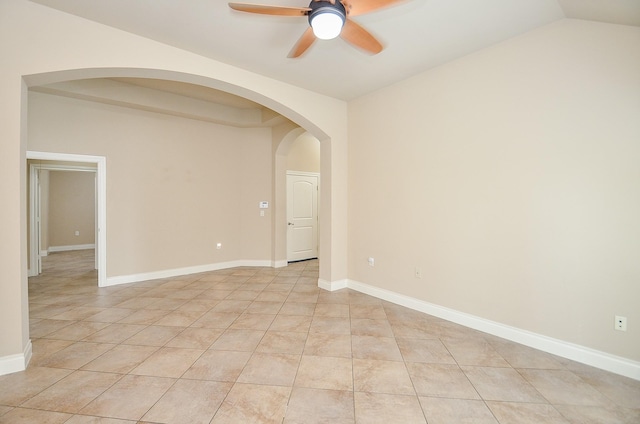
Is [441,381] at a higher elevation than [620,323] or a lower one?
lower

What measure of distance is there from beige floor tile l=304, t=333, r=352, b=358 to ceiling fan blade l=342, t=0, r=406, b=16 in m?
2.74

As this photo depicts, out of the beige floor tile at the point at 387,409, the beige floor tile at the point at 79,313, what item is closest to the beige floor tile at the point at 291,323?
the beige floor tile at the point at 387,409

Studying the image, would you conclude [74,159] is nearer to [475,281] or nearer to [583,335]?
[475,281]

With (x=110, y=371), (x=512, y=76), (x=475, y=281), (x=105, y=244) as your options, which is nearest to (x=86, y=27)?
(x=110, y=371)

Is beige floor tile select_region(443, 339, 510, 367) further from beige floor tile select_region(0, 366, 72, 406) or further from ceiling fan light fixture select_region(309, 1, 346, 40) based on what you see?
beige floor tile select_region(0, 366, 72, 406)

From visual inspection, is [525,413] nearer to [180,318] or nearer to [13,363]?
[180,318]

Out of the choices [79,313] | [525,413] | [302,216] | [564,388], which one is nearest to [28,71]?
[79,313]

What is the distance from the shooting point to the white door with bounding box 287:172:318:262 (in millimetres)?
6309

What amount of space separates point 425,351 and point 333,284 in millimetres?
1954

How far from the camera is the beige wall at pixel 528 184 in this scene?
2176mm

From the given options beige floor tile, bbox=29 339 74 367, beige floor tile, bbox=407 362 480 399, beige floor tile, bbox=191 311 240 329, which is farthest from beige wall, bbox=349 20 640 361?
beige floor tile, bbox=29 339 74 367

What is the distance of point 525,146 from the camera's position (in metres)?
2.62

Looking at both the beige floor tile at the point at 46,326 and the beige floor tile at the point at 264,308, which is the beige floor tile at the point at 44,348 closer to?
the beige floor tile at the point at 46,326

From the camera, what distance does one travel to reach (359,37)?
7.13ft
